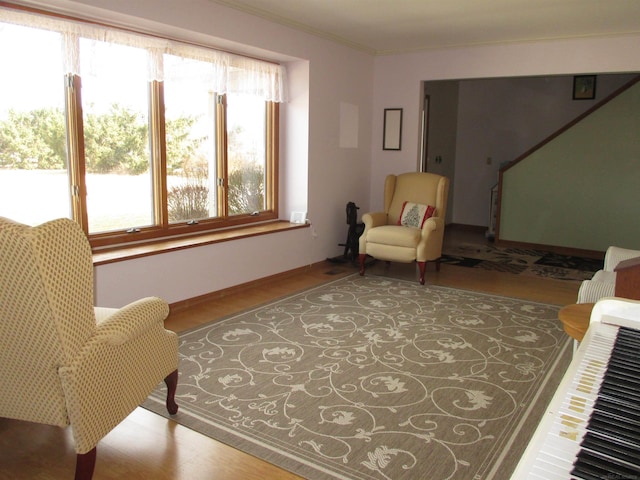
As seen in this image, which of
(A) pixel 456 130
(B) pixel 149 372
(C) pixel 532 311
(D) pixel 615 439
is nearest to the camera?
(D) pixel 615 439

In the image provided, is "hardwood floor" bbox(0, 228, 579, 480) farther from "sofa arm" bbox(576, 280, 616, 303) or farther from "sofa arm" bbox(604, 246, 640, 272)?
"sofa arm" bbox(604, 246, 640, 272)

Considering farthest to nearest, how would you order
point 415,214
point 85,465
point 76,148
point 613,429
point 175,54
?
point 415,214 → point 175,54 → point 76,148 → point 85,465 → point 613,429

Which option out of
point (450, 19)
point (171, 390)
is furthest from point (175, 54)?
point (171, 390)

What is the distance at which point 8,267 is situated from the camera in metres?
1.71

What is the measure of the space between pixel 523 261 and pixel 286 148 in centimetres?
324

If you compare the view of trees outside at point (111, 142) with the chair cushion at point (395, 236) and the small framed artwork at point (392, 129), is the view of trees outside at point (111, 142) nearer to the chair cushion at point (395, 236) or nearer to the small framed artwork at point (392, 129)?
the chair cushion at point (395, 236)

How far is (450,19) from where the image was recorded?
491 centimetres

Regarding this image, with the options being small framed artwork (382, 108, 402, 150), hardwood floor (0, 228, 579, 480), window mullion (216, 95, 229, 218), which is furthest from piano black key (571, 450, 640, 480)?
small framed artwork (382, 108, 402, 150)

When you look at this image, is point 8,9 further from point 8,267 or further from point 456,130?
point 456,130

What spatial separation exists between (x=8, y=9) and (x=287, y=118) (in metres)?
2.90

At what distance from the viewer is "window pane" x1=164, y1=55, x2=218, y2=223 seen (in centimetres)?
452

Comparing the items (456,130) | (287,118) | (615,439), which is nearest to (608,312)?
(615,439)

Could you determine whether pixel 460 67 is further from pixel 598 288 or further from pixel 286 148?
pixel 598 288

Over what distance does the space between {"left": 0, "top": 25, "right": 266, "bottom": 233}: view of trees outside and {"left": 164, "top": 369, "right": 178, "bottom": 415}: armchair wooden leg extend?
1.81 metres
